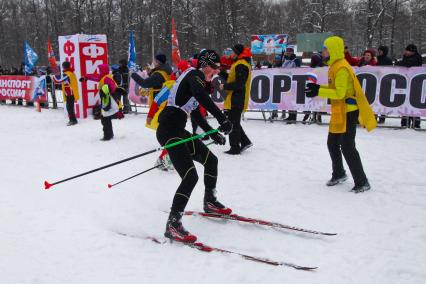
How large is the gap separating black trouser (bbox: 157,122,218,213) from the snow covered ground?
0.53 meters

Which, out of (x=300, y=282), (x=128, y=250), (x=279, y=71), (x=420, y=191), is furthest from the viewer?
(x=279, y=71)

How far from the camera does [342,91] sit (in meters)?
5.15

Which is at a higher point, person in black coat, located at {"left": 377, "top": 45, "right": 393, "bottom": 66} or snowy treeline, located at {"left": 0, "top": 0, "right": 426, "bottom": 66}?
snowy treeline, located at {"left": 0, "top": 0, "right": 426, "bottom": 66}

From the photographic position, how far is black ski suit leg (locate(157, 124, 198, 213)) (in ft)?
13.7

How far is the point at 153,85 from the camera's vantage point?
6.87 m

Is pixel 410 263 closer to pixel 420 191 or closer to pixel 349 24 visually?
pixel 420 191

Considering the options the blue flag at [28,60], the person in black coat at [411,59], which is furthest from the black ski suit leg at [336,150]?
the blue flag at [28,60]

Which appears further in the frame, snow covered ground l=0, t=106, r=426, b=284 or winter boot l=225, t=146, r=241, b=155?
winter boot l=225, t=146, r=241, b=155

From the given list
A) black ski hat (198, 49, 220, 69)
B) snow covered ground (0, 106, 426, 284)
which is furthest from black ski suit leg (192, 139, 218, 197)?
black ski hat (198, 49, 220, 69)

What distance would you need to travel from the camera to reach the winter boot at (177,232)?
411 cm

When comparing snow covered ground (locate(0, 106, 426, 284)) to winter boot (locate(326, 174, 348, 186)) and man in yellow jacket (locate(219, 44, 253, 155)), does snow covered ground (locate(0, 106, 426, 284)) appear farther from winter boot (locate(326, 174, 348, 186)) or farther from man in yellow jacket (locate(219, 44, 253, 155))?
man in yellow jacket (locate(219, 44, 253, 155))

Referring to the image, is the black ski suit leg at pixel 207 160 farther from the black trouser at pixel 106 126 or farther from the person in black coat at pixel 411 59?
the person in black coat at pixel 411 59

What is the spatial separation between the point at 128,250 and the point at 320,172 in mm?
3737

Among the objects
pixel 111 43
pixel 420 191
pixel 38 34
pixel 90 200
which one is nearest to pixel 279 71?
pixel 420 191
